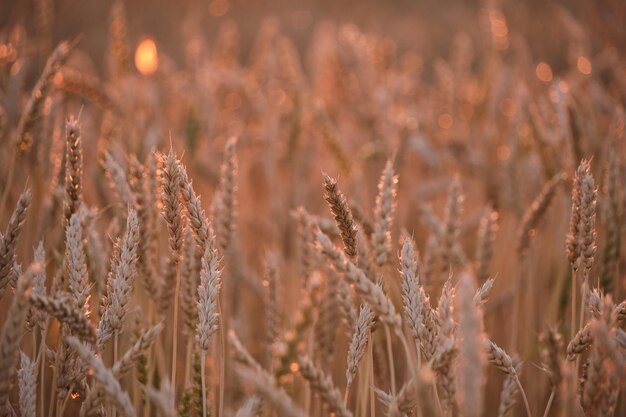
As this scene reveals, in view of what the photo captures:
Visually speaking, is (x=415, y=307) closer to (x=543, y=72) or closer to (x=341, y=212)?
(x=341, y=212)

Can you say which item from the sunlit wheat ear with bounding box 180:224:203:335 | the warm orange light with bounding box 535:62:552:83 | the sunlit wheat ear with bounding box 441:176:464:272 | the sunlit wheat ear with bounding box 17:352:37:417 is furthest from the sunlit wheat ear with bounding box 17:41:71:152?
the warm orange light with bounding box 535:62:552:83

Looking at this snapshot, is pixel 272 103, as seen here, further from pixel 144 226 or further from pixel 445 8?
pixel 445 8

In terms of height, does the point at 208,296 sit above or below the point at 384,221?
below

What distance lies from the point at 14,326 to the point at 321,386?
45 centimetres

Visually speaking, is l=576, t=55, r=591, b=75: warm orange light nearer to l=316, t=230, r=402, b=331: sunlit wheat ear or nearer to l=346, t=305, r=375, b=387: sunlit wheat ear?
l=346, t=305, r=375, b=387: sunlit wheat ear

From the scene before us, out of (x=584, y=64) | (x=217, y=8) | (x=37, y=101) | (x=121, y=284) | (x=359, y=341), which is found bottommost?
(x=359, y=341)

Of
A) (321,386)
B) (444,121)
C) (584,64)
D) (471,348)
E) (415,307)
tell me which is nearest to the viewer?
(471,348)

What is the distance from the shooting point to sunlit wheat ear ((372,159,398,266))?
0.97 meters

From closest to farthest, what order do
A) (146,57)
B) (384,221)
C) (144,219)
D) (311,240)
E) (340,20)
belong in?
(384,221)
(144,219)
(311,240)
(146,57)
(340,20)

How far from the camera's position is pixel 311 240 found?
4.52ft

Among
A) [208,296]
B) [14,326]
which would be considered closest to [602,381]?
[208,296]

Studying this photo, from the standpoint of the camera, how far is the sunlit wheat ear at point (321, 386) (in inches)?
29.4

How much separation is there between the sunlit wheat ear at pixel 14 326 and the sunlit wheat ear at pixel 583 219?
95cm

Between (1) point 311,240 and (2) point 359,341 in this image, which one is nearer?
(2) point 359,341
